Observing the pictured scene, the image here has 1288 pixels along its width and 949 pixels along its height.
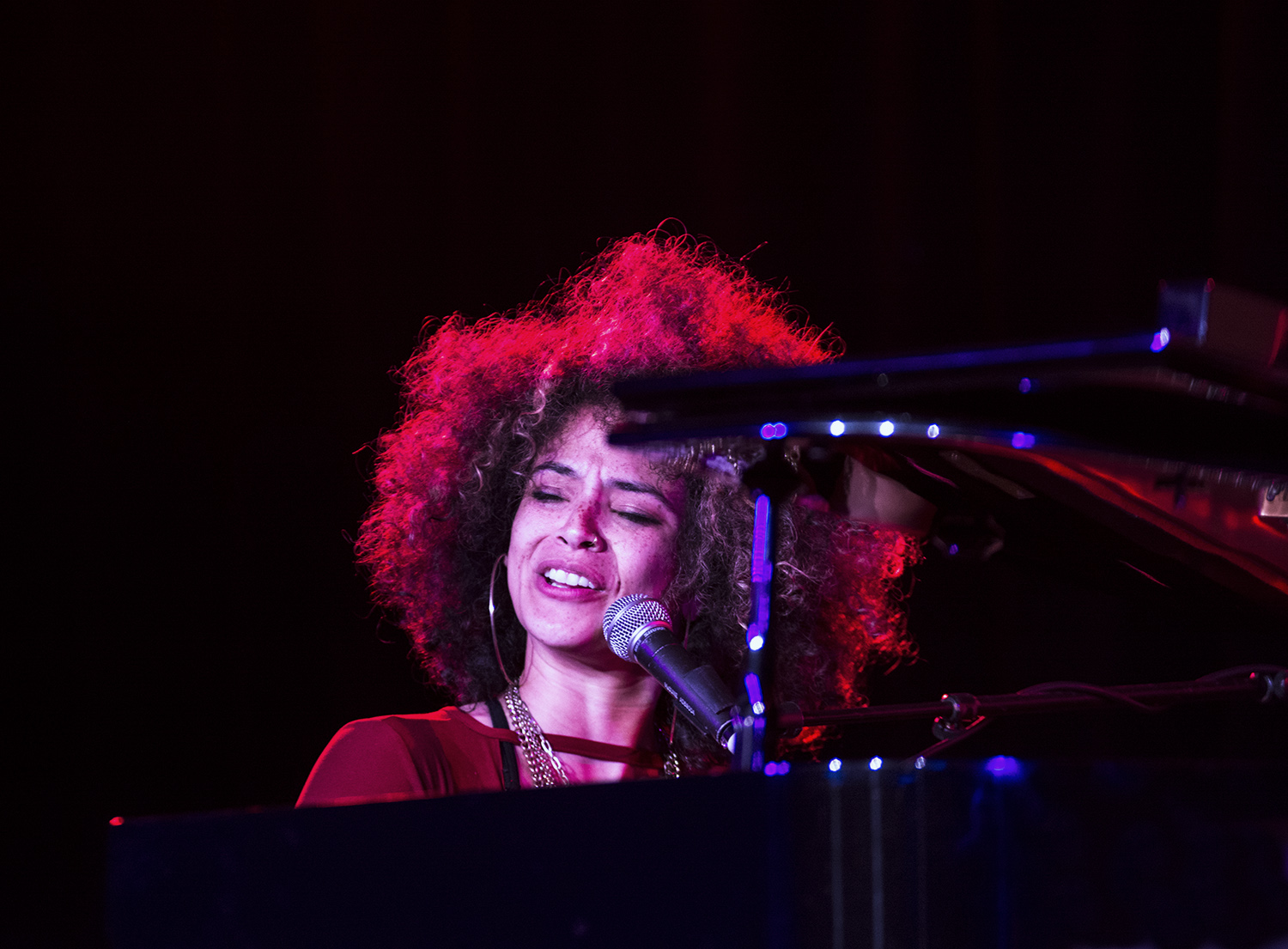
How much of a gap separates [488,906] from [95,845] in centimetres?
183

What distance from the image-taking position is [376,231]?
9.25 feet

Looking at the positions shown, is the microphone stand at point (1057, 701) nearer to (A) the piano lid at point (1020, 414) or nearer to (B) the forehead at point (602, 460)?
(A) the piano lid at point (1020, 414)

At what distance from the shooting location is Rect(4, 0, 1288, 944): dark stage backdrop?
250 centimetres

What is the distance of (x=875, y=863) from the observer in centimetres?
81

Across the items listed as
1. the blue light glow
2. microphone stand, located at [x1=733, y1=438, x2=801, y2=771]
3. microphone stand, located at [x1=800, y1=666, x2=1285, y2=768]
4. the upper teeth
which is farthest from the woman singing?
the blue light glow

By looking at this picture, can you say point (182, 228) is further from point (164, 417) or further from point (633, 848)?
point (633, 848)

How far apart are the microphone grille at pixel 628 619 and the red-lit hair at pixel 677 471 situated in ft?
1.69

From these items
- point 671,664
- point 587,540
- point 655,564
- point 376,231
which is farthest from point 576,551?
point 376,231

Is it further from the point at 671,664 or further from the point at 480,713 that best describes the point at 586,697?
the point at 671,664

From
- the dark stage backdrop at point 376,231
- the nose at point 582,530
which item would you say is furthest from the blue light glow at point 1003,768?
the dark stage backdrop at point 376,231

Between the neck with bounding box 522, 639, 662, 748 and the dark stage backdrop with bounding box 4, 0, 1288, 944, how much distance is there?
81 cm

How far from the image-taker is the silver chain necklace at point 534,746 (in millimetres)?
1802

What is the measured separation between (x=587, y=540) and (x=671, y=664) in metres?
0.54

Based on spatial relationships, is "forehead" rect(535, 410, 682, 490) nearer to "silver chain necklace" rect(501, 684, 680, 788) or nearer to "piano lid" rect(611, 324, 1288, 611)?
"silver chain necklace" rect(501, 684, 680, 788)
